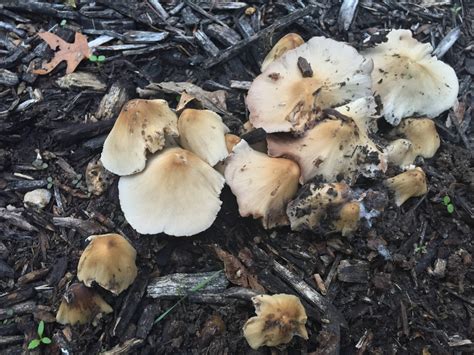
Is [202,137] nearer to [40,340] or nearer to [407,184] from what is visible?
[407,184]

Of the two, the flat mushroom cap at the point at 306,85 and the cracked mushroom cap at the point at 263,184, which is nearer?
the cracked mushroom cap at the point at 263,184

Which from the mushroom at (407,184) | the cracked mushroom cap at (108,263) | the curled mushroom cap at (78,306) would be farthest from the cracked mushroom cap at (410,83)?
the curled mushroom cap at (78,306)

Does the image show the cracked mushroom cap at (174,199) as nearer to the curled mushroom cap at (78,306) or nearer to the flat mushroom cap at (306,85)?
the curled mushroom cap at (78,306)

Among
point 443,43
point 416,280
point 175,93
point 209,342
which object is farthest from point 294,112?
point 443,43

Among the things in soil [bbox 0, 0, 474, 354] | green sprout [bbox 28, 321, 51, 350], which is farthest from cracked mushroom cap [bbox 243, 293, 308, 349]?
green sprout [bbox 28, 321, 51, 350]

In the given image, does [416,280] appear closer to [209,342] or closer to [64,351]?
[209,342]

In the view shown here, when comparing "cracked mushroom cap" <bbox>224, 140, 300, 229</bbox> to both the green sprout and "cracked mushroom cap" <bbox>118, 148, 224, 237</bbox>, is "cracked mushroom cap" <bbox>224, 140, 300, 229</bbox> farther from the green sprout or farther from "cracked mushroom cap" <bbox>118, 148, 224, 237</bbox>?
the green sprout

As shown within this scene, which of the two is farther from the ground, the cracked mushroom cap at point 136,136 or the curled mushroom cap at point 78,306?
the cracked mushroom cap at point 136,136
